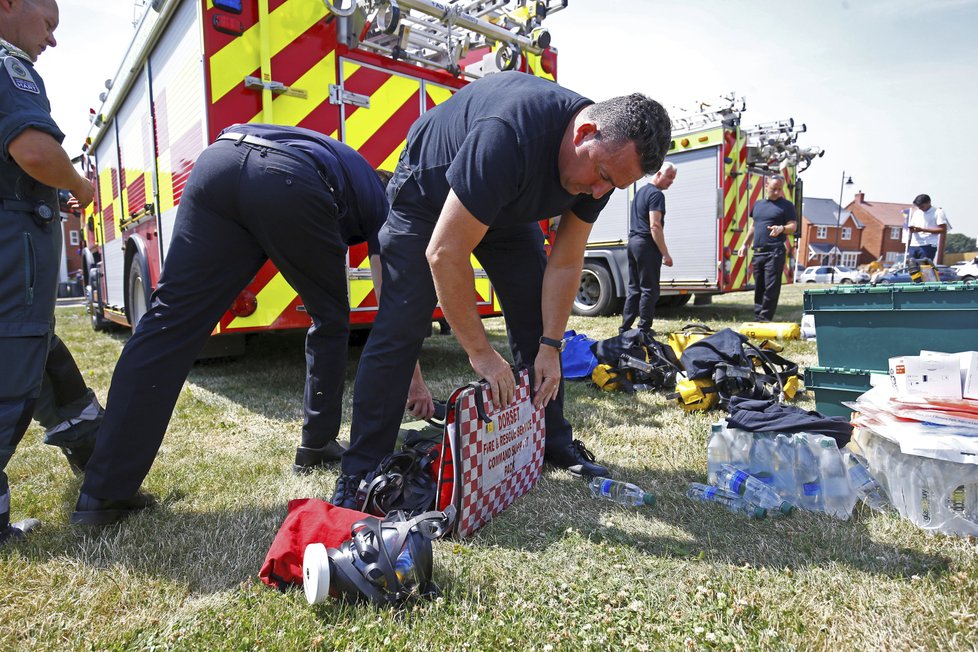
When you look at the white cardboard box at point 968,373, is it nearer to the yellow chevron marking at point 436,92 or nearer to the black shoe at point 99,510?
the black shoe at point 99,510

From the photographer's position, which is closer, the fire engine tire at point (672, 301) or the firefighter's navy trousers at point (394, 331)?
the firefighter's navy trousers at point (394, 331)

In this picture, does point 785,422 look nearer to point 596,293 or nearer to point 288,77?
point 288,77

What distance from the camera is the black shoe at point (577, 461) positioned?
7.98ft

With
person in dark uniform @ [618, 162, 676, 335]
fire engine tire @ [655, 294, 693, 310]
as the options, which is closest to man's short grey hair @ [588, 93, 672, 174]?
person in dark uniform @ [618, 162, 676, 335]

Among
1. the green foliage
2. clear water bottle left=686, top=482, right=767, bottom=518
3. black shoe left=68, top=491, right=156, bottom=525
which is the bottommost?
black shoe left=68, top=491, right=156, bottom=525

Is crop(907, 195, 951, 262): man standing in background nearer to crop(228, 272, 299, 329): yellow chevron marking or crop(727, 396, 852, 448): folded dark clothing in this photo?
crop(727, 396, 852, 448): folded dark clothing

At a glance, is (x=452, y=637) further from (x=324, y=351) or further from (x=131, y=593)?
(x=324, y=351)

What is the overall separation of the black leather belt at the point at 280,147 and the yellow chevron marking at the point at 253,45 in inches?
55.9

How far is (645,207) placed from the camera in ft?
18.7

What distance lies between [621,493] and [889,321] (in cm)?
162

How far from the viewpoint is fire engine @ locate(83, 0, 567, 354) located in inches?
134

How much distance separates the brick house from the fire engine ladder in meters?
55.6

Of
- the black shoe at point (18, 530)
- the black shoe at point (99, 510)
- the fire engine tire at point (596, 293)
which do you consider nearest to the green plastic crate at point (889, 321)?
the black shoe at point (99, 510)

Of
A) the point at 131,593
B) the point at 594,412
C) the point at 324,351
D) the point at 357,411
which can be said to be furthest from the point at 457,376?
the point at 131,593
